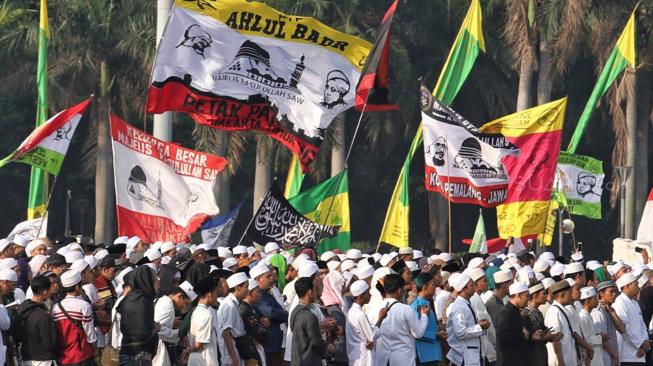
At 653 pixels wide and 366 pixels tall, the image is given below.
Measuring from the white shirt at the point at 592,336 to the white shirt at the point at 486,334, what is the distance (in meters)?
Answer: 0.94

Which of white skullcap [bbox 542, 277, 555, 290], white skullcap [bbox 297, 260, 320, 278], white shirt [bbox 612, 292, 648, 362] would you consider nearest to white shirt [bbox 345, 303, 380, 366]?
white skullcap [bbox 297, 260, 320, 278]

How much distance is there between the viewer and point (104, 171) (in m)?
47.0

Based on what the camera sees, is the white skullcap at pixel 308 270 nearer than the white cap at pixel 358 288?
Yes

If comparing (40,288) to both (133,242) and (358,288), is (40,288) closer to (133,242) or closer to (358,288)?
(358,288)

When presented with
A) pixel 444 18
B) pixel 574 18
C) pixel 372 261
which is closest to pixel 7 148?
pixel 444 18

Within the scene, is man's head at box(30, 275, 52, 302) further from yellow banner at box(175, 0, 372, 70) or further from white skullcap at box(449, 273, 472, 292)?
yellow banner at box(175, 0, 372, 70)

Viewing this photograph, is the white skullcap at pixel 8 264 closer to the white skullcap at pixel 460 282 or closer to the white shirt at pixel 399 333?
the white shirt at pixel 399 333

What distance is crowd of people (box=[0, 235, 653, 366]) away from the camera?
50.5 ft

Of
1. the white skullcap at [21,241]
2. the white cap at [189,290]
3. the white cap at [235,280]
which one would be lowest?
the white cap at [189,290]

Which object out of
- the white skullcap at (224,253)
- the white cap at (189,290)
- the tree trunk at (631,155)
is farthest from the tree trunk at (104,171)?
the white cap at (189,290)

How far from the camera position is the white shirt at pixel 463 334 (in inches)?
672

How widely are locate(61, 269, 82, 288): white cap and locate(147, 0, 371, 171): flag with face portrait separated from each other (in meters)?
7.03

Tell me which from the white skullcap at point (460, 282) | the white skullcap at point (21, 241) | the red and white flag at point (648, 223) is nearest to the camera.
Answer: the white skullcap at point (460, 282)

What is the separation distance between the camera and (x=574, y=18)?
45.3m
